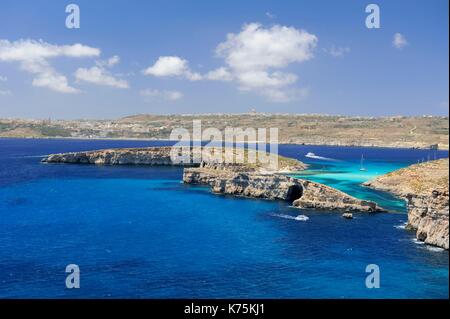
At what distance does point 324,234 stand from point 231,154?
271 feet

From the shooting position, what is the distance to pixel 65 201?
83.8 m

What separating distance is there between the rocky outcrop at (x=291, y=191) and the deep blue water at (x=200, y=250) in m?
3.70

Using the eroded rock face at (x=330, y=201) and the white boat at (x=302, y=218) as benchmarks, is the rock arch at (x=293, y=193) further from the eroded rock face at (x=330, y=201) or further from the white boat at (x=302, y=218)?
the white boat at (x=302, y=218)

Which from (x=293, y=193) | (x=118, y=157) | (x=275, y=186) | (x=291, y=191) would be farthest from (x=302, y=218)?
(x=118, y=157)

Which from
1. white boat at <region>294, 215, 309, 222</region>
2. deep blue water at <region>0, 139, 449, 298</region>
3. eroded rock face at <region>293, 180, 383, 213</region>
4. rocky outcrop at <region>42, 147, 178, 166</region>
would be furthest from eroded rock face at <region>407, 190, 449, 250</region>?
rocky outcrop at <region>42, 147, 178, 166</region>

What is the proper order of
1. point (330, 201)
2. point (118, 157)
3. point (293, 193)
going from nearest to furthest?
1. point (330, 201)
2. point (293, 193)
3. point (118, 157)

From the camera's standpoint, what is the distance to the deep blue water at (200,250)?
39.8 metres

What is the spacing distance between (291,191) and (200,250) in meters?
41.3

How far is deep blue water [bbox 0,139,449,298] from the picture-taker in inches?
1567

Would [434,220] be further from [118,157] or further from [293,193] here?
[118,157]

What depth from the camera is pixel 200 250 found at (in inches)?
2030

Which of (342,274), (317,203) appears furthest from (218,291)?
(317,203)
